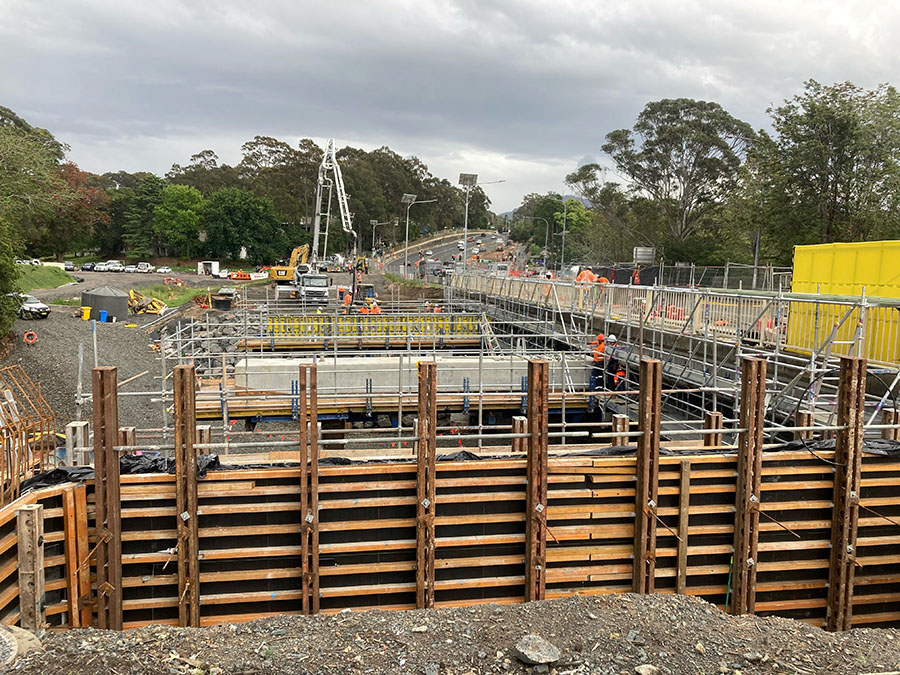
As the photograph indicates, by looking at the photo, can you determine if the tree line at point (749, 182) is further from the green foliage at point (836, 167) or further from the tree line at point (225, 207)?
the tree line at point (225, 207)

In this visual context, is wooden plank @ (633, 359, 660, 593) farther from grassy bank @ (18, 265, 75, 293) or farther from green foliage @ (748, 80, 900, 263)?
grassy bank @ (18, 265, 75, 293)

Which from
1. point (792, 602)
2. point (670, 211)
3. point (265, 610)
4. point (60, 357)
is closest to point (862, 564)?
point (792, 602)

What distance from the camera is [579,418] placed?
639 inches

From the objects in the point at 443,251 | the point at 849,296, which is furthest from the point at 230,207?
the point at 849,296

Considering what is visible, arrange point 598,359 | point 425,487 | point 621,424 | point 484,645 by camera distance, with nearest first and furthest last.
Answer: point 484,645 → point 425,487 → point 621,424 → point 598,359

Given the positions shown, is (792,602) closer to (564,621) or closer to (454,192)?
(564,621)

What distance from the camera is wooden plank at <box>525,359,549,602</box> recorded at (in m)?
6.70

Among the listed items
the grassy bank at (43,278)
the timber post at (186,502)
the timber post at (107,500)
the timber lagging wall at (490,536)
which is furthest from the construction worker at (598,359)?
the grassy bank at (43,278)

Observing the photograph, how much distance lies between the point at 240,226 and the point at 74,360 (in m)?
61.5

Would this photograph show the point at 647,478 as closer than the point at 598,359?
Yes

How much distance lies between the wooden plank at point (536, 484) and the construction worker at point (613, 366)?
896 centimetres

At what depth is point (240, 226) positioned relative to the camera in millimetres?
83312

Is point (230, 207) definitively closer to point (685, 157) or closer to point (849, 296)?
point (685, 157)

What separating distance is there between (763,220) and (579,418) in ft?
81.0
